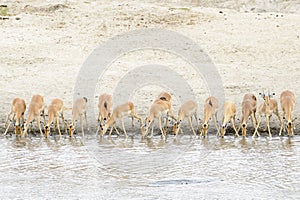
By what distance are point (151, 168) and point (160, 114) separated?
11.5 ft

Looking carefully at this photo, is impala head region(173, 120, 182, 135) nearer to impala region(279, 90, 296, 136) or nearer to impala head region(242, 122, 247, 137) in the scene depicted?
impala head region(242, 122, 247, 137)

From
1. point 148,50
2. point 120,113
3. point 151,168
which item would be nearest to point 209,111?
point 120,113

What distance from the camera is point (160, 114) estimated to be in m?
15.8

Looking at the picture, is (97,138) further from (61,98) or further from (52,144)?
(61,98)

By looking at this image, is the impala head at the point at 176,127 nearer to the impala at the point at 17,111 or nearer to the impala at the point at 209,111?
the impala at the point at 209,111

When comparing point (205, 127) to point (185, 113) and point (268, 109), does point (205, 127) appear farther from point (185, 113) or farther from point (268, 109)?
point (268, 109)

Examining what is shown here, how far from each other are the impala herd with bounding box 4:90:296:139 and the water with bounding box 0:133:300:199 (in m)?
0.35

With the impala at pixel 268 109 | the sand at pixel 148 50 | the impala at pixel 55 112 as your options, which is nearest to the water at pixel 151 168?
the impala at pixel 55 112

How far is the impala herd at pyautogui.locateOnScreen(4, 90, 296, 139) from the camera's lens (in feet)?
51.5

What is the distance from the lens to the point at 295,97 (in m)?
17.5

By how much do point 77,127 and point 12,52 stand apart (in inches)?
215

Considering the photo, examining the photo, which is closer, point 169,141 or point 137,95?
point 169,141

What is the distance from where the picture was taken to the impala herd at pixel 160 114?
15.7m

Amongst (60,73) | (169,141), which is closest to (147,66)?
(60,73)
